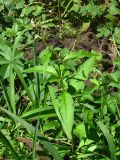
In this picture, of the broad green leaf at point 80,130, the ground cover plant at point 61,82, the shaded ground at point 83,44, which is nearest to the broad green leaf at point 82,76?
the ground cover plant at point 61,82

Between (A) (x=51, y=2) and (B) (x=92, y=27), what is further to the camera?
(A) (x=51, y=2)

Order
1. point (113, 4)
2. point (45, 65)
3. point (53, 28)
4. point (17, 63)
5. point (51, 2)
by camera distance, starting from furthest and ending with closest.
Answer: point (51, 2) → point (53, 28) → point (113, 4) → point (17, 63) → point (45, 65)

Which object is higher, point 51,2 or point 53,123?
point 51,2

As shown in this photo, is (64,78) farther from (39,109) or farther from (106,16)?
(106,16)

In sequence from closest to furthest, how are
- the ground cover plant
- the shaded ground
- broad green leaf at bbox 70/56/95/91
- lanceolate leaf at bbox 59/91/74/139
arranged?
lanceolate leaf at bbox 59/91/74/139 → the ground cover plant → broad green leaf at bbox 70/56/95/91 → the shaded ground

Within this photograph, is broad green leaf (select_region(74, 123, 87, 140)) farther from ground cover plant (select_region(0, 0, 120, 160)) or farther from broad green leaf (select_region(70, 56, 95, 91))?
broad green leaf (select_region(70, 56, 95, 91))

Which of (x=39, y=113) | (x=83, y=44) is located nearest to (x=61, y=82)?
(x=39, y=113)

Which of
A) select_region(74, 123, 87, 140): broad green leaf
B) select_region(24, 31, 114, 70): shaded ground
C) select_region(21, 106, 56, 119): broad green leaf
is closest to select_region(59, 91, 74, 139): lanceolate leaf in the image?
select_region(21, 106, 56, 119): broad green leaf

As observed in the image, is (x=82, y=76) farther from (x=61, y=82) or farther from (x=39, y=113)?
(x=39, y=113)

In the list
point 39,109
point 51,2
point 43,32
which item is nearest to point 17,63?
point 39,109
